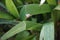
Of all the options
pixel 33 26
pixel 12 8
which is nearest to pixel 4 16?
pixel 12 8

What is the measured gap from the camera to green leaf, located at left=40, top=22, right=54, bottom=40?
71 centimetres

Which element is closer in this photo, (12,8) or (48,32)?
(48,32)

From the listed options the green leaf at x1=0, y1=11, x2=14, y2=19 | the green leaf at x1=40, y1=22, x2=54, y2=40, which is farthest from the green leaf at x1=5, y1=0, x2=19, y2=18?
the green leaf at x1=40, y1=22, x2=54, y2=40

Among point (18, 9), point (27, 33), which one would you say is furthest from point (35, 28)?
point (18, 9)

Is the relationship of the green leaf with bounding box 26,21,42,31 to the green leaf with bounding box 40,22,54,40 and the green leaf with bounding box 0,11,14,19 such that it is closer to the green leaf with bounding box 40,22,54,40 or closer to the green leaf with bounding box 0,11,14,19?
the green leaf with bounding box 40,22,54,40

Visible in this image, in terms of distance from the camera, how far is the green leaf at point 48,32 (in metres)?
0.71

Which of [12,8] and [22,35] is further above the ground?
[12,8]

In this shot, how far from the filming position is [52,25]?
2.44ft

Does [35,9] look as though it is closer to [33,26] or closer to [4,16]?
[33,26]

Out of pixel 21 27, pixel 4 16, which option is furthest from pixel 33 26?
pixel 4 16

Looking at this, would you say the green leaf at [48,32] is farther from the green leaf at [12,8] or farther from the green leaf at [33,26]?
the green leaf at [12,8]

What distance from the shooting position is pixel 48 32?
0.72m

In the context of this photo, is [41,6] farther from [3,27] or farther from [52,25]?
[3,27]

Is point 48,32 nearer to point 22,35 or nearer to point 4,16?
point 22,35
